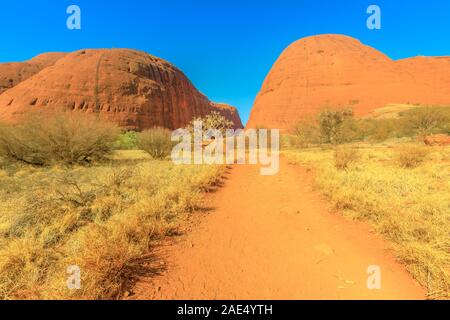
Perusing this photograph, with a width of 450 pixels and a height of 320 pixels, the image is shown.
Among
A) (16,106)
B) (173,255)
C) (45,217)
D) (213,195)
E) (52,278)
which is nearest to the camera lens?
(52,278)

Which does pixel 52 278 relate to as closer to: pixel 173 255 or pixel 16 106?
pixel 173 255

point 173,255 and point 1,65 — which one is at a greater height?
point 1,65

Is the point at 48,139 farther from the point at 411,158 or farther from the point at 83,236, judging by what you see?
the point at 411,158

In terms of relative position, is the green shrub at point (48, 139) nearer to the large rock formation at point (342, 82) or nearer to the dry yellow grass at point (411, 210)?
the dry yellow grass at point (411, 210)

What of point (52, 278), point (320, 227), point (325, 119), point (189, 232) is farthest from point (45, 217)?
point (325, 119)

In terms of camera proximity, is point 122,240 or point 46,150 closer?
point 122,240

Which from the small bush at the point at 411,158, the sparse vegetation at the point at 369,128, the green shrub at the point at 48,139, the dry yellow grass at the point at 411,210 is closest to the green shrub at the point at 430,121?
the sparse vegetation at the point at 369,128
